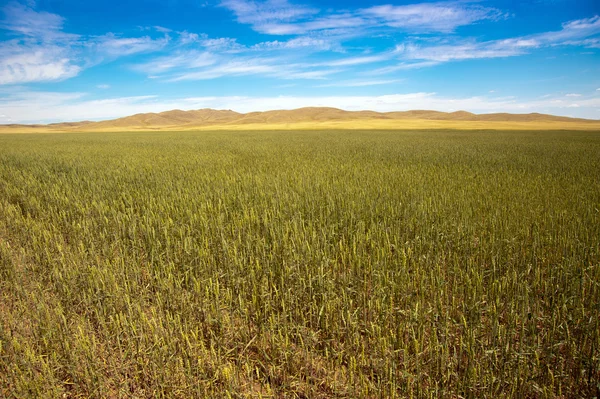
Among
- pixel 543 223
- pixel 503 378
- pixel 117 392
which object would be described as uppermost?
pixel 543 223

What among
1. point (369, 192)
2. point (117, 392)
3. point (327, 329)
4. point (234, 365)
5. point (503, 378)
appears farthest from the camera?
point (369, 192)

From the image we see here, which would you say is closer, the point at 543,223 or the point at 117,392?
the point at 117,392

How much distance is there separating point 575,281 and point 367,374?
239 centimetres

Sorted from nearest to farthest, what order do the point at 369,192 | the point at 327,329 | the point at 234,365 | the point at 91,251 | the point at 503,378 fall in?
the point at 503,378 → the point at 234,365 → the point at 327,329 → the point at 91,251 → the point at 369,192

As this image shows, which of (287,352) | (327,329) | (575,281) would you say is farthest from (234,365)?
(575,281)

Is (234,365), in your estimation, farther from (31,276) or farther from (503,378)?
(31,276)

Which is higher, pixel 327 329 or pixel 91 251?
pixel 91 251

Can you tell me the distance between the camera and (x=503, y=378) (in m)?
2.14

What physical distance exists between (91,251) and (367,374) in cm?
374

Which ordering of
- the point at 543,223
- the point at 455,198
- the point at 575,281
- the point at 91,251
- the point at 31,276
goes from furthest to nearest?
1. the point at 455,198
2. the point at 543,223
3. the point at 91,251
4. the point at 31,276
5. the point at 575,281

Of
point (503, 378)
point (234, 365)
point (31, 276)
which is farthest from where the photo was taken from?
point (31, 276)

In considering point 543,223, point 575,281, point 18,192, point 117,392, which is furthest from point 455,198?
point 18,192

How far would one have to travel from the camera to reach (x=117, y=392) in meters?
2.32

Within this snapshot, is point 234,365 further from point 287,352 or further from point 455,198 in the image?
point 455,198
